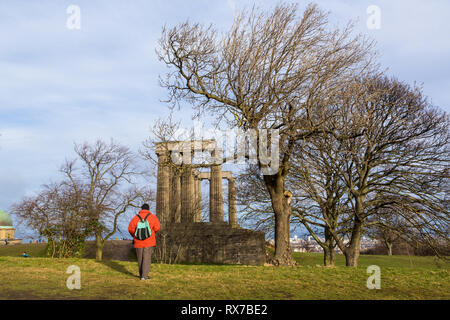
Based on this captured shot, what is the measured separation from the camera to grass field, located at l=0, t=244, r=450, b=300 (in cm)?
799

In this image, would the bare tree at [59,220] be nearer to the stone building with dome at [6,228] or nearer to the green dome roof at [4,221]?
the stone building with dome at [6,228]

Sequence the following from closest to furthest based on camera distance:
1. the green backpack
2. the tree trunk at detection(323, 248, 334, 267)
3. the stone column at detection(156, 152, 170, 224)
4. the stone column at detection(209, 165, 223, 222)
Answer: the green backpack
the tree trunk at detection(323, 248, 334, 267)
the stone column at detection(156, 152, 170, 224)
the stone column at detection(209, 165, 223, 222)

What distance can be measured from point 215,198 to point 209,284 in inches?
1117

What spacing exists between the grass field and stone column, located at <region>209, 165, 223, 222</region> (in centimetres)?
2465

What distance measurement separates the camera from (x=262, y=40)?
568 inches

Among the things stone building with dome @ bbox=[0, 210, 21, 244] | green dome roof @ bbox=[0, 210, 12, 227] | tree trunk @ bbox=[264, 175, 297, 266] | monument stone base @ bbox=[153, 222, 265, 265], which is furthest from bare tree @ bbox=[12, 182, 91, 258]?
green dome roof @ bbox=[0, 210, 12, 227]

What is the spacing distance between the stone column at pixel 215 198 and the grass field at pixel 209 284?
971 inches

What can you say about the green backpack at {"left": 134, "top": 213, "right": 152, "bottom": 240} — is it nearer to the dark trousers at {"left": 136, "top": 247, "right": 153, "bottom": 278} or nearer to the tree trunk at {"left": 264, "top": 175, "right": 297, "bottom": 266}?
the dark trousers at {"left": 136, "top": 247, "right": 153, "bottom": 278}

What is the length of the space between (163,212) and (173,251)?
6592 mm

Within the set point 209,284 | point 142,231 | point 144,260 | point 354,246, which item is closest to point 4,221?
point 354,246

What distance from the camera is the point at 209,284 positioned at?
9328 mm

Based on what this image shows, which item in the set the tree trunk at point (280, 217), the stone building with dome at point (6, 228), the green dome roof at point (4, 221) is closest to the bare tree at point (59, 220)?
the tree trunk at point (280, 217)
